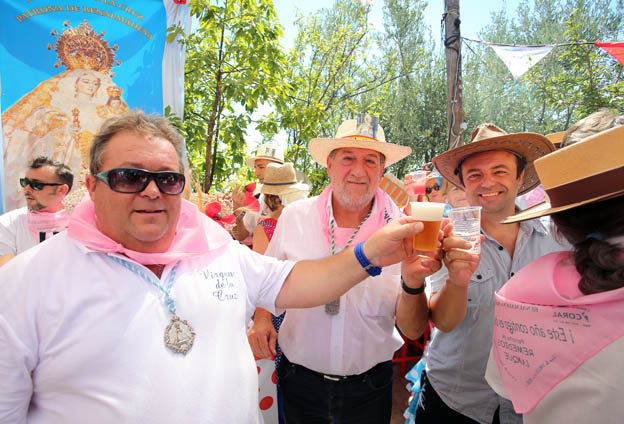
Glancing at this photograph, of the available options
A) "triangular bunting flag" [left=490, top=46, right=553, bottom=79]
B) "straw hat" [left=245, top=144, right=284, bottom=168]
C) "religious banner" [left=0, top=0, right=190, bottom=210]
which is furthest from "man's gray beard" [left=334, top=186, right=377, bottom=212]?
"triangular bunting flag" [left=490, top=46, right=553, bottom=79]

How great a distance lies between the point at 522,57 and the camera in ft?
20.7

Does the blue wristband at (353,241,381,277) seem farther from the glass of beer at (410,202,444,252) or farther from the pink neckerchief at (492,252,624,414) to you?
the pink neckerchief at (492,252,624,414)

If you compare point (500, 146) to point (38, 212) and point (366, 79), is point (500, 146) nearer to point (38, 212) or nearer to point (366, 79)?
point (38, 212)

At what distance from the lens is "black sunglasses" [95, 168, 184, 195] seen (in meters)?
1.43

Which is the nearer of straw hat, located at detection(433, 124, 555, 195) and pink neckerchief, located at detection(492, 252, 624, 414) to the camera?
pink neckerchief, located at detection(492, 252, 624, 414)

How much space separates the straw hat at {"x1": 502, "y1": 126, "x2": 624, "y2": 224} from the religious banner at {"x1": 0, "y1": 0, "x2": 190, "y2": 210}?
462 centimetres

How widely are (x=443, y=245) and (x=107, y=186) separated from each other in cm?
167

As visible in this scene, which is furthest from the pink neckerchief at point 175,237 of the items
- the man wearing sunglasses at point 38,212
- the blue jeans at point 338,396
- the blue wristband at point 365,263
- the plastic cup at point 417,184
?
the man wearing sunglasses at point 38,212

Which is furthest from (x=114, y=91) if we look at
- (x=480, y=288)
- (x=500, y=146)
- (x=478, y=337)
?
(x=478, y=337)

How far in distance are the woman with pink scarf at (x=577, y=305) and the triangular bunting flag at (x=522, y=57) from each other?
6309 millimetres

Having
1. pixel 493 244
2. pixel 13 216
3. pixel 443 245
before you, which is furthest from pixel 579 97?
pixel 13 216

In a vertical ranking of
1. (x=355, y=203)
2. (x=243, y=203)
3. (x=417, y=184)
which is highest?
(x=417, y=184)

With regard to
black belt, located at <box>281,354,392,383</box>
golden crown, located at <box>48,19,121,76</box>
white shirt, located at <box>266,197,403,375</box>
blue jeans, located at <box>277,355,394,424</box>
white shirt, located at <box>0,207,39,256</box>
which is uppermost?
golden crown, located at <box>48,19,121,76</box>

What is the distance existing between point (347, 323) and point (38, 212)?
11.2 ft
